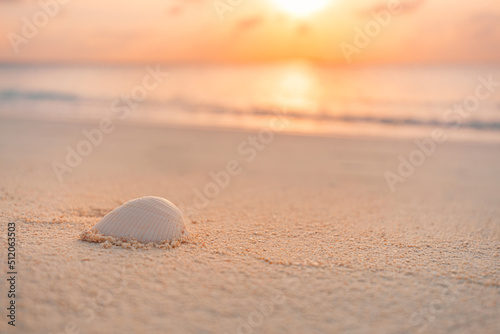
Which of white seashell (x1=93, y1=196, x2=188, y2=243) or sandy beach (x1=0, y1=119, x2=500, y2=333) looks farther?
white seashell (x1=93, y1=196, x2=188, y2=243)

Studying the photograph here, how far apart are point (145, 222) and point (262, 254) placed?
94 cm

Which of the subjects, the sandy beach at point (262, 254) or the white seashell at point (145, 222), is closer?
the sandy beach at point (262, 254)

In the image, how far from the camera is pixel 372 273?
3.07m

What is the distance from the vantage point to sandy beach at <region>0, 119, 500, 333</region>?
2471 mm

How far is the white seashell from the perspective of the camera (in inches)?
133

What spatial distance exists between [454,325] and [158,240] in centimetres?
211

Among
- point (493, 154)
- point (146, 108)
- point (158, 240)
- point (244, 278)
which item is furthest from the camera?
point (146, 108)

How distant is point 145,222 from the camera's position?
3.40m

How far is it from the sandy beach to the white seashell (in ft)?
0.54

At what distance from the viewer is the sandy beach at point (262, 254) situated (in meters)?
2.47

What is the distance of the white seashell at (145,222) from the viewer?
338 cm

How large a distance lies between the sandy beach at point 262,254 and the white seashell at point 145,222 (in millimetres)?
166

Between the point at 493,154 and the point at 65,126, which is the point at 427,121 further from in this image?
the point at 65,126

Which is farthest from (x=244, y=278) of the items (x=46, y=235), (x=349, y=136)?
(x=349, y=136)
